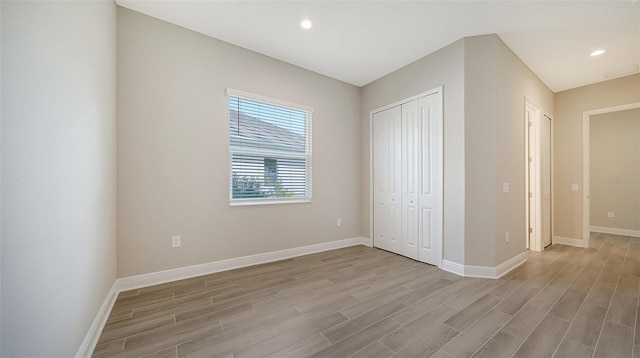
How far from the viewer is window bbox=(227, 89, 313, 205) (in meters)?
3.12

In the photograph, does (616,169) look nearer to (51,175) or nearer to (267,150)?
(267,150)

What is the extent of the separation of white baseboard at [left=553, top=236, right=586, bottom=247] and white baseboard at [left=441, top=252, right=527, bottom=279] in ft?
7.29

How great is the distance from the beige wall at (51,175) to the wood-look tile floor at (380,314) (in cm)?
54

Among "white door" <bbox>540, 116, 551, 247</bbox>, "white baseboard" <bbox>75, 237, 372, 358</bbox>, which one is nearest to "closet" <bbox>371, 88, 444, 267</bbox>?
"white baseboard" <bbox>75, 237, 372, 358</bbox>

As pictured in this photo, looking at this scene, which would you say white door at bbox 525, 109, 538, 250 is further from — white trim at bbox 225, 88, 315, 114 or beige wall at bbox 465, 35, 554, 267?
white trim at bbox 225, 88, 315, 114

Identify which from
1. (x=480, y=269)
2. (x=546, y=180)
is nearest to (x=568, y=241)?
(x=546, y=180)

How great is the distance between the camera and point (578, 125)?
413 cm

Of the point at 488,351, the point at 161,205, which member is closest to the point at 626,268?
the point at 488,351

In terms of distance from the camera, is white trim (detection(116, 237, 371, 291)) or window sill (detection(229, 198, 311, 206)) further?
window sill (detection(229, 198, 311, 206))

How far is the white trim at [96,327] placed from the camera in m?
1.46

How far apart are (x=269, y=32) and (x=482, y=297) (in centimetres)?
369

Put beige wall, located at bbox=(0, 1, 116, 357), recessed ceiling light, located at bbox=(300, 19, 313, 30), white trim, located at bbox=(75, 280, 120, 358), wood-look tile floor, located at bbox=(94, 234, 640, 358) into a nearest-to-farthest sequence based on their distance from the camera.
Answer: beige wall, located at bbox=(0, 1, 116, 357)
white trim, located at bbox=(75, 280, 120, 358)
wood-look tile floor, located at bbox=(94, 234, 640, 358)
recessed ceiling light, located at bbox=(300, 19, 313, 30)

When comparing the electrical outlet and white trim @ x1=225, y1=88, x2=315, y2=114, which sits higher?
white trim @ x1=225, y1=88, x2=315, y2=114

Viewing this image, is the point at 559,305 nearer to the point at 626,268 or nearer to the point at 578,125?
the point at 626,268
